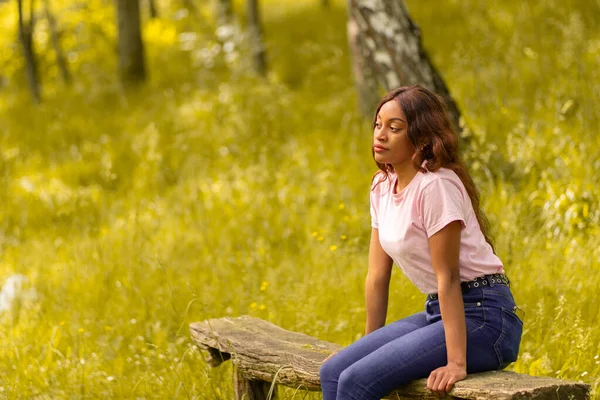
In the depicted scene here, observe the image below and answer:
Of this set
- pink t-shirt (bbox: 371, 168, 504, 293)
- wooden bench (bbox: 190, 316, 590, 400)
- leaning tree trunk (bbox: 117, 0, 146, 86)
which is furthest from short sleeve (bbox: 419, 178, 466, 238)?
leaning tree trunk (bbox: 117, 0, 146, 86)

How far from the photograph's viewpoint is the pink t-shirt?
2729 mm

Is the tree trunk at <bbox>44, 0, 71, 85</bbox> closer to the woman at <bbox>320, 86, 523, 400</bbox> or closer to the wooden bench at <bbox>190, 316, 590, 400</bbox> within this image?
the wooden bench at <bbox>190, 316, 590, 400</bbox>

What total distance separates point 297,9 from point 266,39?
3.08 metres

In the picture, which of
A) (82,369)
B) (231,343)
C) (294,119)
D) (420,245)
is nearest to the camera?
(420,245)

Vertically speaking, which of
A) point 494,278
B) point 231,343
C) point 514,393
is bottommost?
point 231,343

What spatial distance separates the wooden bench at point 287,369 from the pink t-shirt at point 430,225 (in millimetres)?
390

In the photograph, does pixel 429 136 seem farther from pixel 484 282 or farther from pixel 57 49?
pixel 57 49

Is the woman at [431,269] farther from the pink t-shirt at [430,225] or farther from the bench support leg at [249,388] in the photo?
the bench support leg at [249,388]

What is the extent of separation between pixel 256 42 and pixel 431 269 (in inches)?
287

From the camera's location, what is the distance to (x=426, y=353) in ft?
8.75

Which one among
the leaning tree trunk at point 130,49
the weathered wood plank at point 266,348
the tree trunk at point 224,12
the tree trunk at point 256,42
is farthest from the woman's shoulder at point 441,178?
the leaning tree trunk at point 130,49

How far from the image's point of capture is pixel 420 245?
2.80 metres

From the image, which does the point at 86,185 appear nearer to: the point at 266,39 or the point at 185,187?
the point at 185,187

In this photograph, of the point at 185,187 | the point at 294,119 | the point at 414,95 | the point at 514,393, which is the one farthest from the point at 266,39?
the point at 514,393
